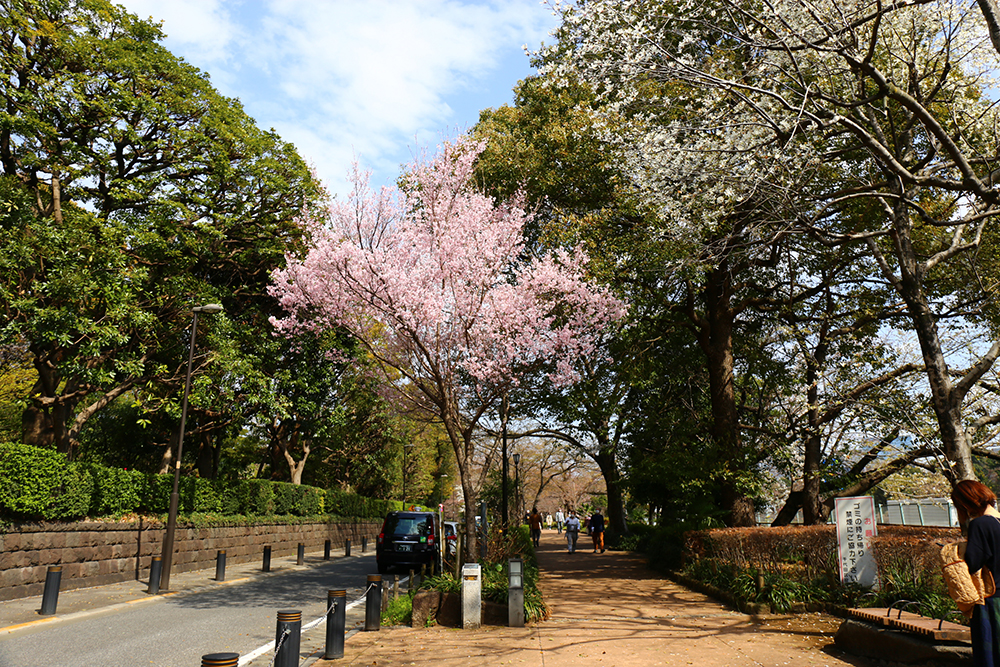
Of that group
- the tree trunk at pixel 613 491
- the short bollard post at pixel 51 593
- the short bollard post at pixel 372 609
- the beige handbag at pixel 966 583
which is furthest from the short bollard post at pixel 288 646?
the tree trunk at pixel 613 491

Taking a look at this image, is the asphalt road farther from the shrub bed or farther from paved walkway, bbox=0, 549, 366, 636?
the shrub bed

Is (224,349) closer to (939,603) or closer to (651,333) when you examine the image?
(651,333)

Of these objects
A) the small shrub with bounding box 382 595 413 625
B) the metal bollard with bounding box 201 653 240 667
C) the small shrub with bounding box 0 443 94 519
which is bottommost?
the small shrub with bounding box 382 595 413 625

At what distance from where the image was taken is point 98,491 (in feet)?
48.9

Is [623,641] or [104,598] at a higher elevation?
[623,641]

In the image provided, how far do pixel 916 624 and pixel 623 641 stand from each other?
3.49 m

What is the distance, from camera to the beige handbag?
482 centimetres

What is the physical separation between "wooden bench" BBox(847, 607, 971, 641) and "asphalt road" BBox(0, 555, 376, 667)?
277 inches

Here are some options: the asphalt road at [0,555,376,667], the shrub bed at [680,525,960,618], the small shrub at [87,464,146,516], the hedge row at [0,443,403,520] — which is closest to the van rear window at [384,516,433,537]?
the asphalt road at [0,555,376,667]

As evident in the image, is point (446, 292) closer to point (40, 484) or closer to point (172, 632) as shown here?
point (172, 632)

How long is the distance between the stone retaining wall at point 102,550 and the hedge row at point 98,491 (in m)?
0.43

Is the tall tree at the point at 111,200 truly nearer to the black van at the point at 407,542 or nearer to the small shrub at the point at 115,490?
the small shrub at the point at 115,490

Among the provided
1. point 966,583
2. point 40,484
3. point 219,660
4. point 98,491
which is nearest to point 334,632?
point 219,660

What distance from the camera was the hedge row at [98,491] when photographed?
1227 cm
